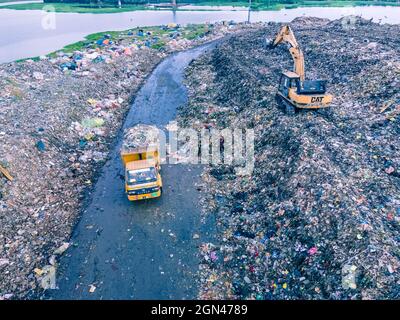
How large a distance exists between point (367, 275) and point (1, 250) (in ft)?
38.5

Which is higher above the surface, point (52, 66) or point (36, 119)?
point (52, 66)

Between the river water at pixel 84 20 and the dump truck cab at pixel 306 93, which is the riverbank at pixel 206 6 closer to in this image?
the river water at pixel 84 20

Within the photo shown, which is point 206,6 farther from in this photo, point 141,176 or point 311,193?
point 311,193

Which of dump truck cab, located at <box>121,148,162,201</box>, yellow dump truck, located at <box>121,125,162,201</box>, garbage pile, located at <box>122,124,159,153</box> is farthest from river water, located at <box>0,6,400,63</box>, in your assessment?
dump truck cab, located at <box>121,148,162,201</box>

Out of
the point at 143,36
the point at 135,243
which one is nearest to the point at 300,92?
the point at 135,243

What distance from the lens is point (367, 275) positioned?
7.64m

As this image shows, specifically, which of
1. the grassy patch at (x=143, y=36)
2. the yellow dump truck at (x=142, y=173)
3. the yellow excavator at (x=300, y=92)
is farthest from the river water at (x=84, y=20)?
the yellow excavator at (x=300, y=92)

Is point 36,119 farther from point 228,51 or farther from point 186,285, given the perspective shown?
point 228,51

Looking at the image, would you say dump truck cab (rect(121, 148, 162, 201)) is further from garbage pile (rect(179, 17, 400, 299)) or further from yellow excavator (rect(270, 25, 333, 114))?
yellow excavator (rect(270, 25, 333, 114))

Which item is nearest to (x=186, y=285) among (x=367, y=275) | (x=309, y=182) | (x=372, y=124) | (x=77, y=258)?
(x=77, y=258)

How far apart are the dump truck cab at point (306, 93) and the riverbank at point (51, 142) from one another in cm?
1063

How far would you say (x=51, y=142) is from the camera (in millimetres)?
15320

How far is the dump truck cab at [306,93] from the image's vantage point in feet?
47.5

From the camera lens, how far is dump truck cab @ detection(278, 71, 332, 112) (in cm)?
1449
